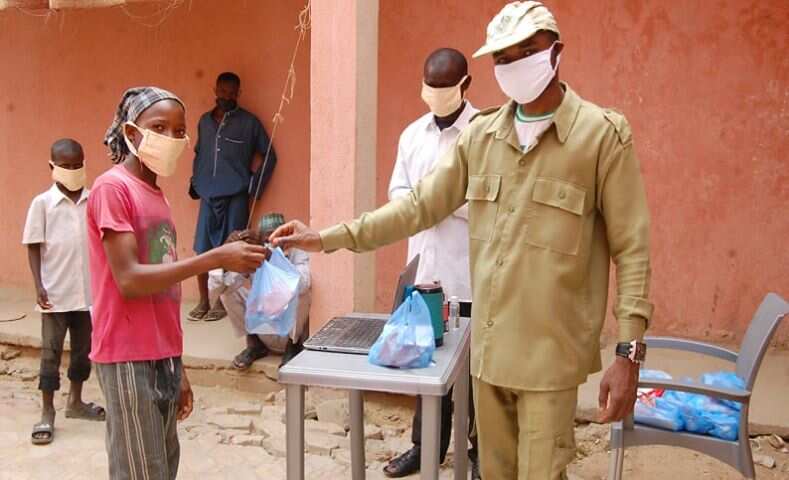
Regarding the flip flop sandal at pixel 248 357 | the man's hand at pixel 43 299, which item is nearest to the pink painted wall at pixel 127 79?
the flip flop sandal at pixel 248 357

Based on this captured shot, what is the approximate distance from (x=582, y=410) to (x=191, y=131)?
14.5 ft

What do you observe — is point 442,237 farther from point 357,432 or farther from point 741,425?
point 741,425

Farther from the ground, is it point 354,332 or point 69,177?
point 69,177

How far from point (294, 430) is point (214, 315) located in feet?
13.8

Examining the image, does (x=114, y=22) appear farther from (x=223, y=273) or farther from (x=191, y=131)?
(x=223, y=273)

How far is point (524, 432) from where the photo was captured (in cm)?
233

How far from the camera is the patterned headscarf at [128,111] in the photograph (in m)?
2.60

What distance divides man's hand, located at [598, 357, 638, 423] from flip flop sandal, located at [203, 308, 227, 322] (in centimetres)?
482

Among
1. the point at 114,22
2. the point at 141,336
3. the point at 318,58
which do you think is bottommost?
the point at 141,336

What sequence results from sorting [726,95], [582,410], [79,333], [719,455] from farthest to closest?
[726,95]
[79,333]
[582,410]
[719,455]

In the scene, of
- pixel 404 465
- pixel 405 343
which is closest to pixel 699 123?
pixel 404 465

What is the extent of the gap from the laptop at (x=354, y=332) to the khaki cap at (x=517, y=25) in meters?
0.95

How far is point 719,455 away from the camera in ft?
10.0

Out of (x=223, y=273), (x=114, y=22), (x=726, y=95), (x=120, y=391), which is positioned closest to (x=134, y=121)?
(x=120, y=391)
